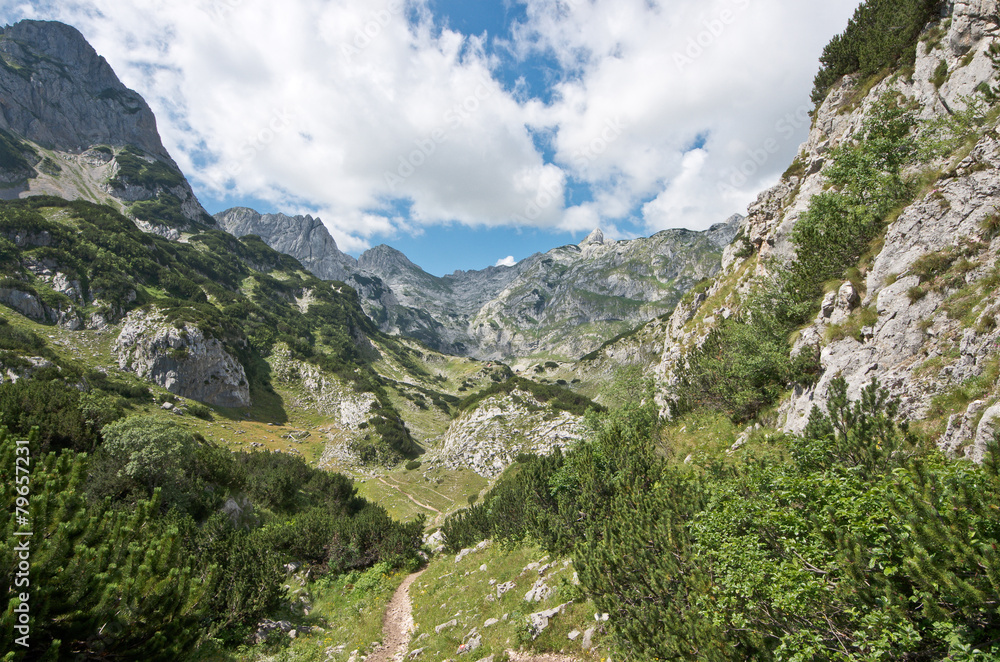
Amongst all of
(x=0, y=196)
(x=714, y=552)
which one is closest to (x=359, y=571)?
(x=714, y=552)

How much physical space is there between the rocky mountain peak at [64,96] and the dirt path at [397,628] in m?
238

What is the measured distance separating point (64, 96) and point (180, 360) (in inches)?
7953

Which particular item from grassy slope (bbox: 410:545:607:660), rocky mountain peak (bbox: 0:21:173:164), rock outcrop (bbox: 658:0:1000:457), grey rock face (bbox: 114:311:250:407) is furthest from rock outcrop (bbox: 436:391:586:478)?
rocky mountain peak (bbox: 0:21:173:164)

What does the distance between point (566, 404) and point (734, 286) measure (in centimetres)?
2871

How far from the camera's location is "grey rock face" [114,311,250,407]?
199 ft

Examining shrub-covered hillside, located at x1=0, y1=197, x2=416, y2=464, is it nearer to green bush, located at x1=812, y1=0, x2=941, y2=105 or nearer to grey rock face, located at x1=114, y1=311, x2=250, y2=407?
grey rock face, located at x1=114, y1=311, x2=250, y2=407

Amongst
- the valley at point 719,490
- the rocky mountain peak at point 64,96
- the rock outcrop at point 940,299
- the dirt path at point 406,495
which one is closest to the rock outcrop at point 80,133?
the rocky mountain peak at point 64,96

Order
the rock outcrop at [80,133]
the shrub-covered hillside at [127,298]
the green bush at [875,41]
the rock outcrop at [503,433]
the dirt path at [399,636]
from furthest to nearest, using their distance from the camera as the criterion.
Result: the rock outcrop at [80,133] < the rock outcrop at [503,433] < the shrub-covered hillside at [127,298] < the green bush at [875,41] < the dirt path at [399,636]

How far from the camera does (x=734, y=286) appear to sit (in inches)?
1268

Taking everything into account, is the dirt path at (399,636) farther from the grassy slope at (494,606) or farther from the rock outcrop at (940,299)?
the rock outcrop at (940,299)

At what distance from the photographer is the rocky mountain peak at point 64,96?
15362 cm

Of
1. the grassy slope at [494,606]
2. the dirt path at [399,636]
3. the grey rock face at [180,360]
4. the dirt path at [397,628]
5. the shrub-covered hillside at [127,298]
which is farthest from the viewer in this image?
the grey rock face at [180,360]

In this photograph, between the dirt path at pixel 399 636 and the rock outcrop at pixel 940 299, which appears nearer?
the rock outcrop at pixel 940 299

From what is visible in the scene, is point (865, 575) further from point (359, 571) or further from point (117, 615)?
point (359, 571)
